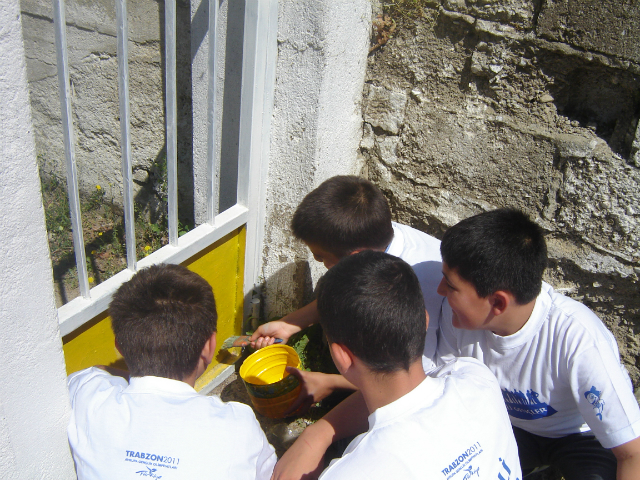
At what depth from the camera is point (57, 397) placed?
54.8 inches

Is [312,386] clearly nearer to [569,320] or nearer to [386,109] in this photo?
[569,320]

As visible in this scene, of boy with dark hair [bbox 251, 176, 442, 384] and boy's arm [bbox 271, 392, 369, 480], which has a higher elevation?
boy with dark hair [bbox 251, 176, 442, 384]

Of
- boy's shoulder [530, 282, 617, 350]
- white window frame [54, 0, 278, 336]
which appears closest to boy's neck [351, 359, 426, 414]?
boy's shoulder [530, 282, 617, 350]

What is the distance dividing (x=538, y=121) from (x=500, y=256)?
90cm

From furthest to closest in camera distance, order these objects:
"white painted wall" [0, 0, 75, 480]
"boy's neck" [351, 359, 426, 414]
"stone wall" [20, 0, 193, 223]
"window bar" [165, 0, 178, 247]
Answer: "stone wall" [20, 0, 193, 223] → "window bar" [165, 0, 178, 247] → "boy's neck" [351, 359, 426, 414] → "white painted wall" [0, 0, 75, 480]

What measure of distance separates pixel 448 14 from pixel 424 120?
1.57ft

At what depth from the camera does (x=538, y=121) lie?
2271 mm

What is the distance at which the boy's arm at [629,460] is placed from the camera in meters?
1.62

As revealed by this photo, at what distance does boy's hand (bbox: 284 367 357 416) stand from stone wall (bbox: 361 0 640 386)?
98 centimetres

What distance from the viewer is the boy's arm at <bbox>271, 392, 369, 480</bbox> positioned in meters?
1.61

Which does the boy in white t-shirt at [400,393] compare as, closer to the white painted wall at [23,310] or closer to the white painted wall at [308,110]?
the white painted wall at [23,310]

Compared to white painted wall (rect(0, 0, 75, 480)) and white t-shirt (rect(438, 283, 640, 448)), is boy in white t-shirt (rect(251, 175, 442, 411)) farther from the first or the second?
white painted wall (rect(0, 0, 75, 480))

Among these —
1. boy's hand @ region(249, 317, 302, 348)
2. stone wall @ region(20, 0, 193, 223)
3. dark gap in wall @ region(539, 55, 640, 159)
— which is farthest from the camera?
stone wall @ region(20, 0, 193, 223)

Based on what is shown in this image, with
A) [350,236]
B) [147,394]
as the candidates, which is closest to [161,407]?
[147,394]
